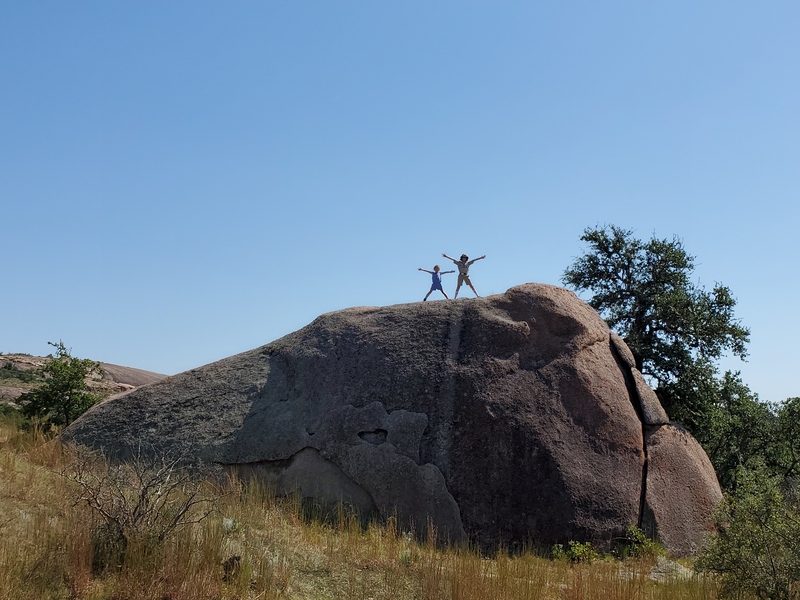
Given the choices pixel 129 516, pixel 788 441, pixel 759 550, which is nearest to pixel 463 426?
pixel 759 550

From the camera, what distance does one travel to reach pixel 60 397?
13.5 meters

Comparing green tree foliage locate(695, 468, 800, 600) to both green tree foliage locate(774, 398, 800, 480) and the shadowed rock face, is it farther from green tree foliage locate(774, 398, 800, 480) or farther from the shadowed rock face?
green tree foliage locate(774, 398, 800, 480)

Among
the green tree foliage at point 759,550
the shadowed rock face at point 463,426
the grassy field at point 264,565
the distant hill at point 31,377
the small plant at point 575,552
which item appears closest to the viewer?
the grassy field at point 264,565

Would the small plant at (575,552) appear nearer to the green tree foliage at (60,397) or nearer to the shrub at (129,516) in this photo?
the shrub at (129,516)

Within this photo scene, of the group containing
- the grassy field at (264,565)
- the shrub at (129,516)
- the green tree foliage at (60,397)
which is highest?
the green tree foliage at (60,397)

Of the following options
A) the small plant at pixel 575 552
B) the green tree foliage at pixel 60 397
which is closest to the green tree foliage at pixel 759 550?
the small plant at pixel 575 552

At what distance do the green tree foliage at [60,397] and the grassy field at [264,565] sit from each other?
4.53m

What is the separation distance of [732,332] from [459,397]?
22.0 feet

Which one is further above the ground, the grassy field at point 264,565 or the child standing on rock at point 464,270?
the child standing on rock at point 464,270

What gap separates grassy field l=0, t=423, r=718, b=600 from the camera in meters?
5.99

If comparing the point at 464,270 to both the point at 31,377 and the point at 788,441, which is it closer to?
the point at 788,441

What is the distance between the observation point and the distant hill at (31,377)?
19.9m

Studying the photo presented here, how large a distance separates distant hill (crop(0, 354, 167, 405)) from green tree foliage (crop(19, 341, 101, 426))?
105 inches

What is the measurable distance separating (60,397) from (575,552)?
9967 mm
